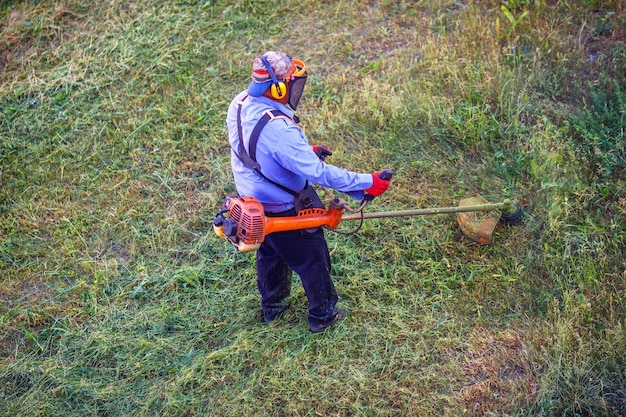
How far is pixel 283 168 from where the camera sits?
13.7 ft

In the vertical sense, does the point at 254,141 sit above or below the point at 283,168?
above

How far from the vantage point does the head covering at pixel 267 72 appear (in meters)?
4.02

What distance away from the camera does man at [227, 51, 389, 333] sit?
401 centimetres

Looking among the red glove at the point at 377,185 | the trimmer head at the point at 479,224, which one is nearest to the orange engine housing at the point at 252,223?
the red glove at the point at 377,185

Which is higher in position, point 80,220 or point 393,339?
point 80,220

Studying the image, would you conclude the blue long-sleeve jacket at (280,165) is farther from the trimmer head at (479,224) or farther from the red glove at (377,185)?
the trimmer head at (479,224)

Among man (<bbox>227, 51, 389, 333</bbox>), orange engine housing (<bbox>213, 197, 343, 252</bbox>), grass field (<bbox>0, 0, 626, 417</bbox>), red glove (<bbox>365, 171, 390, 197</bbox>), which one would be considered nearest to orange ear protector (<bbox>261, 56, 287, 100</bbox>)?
man (<bbox>227, 51, 389, 333</bbox>)

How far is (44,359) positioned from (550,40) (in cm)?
515

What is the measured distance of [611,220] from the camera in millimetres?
5066

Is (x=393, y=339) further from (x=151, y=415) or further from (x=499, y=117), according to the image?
(x=499, y=117)

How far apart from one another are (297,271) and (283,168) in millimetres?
757

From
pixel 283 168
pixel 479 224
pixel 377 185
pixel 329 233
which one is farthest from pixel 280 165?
pixel 479 224

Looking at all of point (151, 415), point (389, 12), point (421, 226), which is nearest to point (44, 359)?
point (151, 415)

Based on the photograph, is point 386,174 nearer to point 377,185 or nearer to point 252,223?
point 377,185
